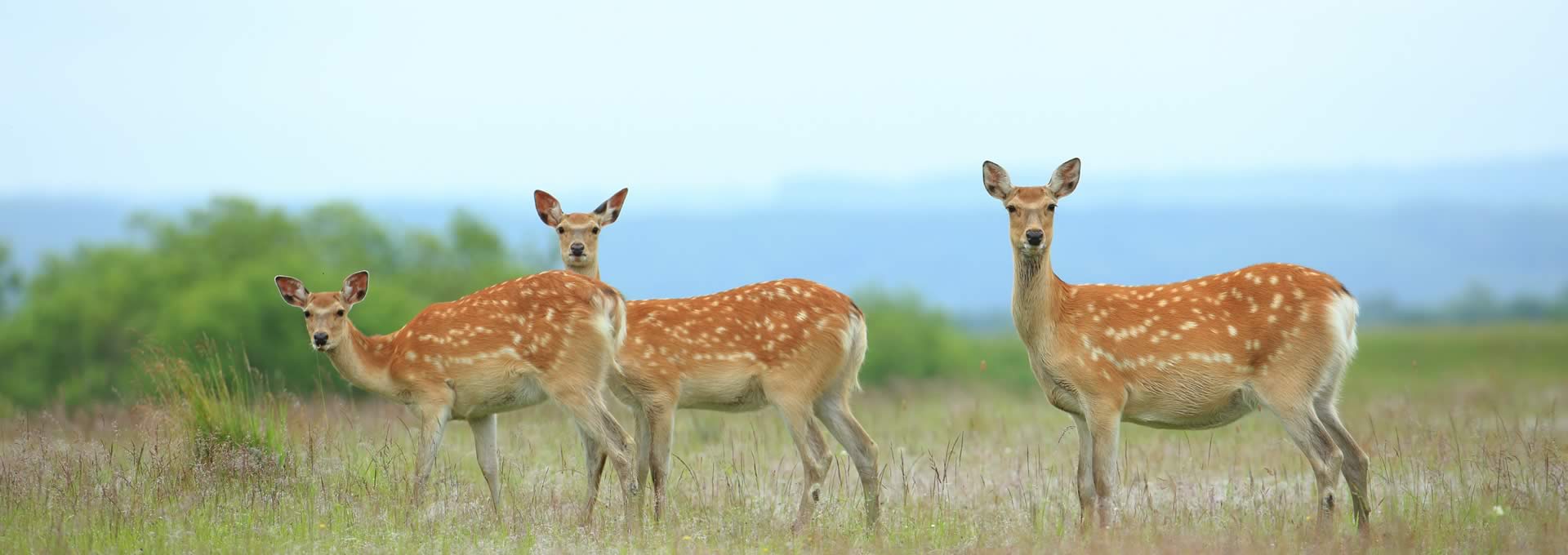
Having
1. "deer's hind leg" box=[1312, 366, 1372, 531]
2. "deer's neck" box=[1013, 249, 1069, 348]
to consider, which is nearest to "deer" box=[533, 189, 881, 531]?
"deer's neck" box=[1013, 249, 1069, 348]

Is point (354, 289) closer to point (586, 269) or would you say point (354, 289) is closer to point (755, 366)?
point (586, 269)

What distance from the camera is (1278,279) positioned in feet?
29.6

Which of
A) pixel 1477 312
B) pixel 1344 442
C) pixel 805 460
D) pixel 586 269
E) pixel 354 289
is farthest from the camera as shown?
pixel 1477 312

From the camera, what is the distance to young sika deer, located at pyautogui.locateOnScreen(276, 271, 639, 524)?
9406 millimetres

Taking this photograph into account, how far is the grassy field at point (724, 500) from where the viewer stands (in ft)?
27.0

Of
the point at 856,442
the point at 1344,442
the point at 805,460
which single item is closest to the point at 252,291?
the point at 856,442

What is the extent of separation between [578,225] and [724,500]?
2.79 metres

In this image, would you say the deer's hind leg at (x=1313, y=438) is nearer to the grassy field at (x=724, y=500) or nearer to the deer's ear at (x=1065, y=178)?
the grassy field at (x=724, y=500)

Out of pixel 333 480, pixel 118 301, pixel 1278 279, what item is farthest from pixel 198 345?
pixel 118 301

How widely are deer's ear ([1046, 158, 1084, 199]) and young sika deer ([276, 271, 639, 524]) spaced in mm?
2970

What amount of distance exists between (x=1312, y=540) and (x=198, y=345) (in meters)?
7.29

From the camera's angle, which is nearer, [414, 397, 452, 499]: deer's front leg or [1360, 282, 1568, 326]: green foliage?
[414, 397, 452, 499]: deer's front leg

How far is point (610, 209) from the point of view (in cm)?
1210

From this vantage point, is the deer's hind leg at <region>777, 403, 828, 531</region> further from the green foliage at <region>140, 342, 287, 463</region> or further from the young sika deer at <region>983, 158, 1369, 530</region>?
Result: the green foliage at <region>140, 342, 287, 463</region>
